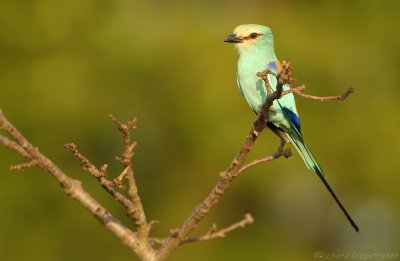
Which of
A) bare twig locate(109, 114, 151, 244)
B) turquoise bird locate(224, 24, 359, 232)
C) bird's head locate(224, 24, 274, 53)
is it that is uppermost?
bare twig locate(109, 114, 151, 244)

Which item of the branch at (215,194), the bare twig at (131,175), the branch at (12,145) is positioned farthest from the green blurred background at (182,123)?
the branch at (12,145)

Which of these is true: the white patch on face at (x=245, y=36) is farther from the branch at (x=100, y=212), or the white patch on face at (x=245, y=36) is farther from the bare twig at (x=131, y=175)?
the branch at (x=100, y=212)

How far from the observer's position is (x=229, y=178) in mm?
2557

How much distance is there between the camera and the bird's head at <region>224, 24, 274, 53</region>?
4.21 meters

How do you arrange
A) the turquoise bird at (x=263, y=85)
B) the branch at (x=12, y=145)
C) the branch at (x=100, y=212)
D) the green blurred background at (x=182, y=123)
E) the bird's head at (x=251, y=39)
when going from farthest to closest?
the green blurred background at (x=182, y=123) → the bird's head at (x=251, y=39) → the turquoise bird at (x=263, y=85) → the branch at (x=100, y=212) → the branch at (x=12, y=145)

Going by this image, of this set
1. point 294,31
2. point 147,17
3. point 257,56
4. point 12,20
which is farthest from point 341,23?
point 257,56

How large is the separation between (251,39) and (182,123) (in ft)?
11.0

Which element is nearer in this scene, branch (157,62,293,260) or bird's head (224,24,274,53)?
branch (157,62,293,260)

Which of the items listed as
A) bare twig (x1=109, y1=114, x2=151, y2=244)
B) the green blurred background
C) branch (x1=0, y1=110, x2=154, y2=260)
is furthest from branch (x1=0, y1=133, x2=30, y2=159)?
the green blurred background

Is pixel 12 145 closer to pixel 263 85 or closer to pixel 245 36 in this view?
pixel 263 85

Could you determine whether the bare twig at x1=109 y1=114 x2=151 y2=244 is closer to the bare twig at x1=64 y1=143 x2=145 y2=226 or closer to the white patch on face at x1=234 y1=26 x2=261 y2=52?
the bare twig at x1=64 y1=143 x2=145 y2=226

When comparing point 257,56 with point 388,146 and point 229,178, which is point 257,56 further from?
point 388,146

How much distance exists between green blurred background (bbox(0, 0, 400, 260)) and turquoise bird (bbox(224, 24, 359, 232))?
2.90 metres

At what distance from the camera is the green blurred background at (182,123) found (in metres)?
7.38
